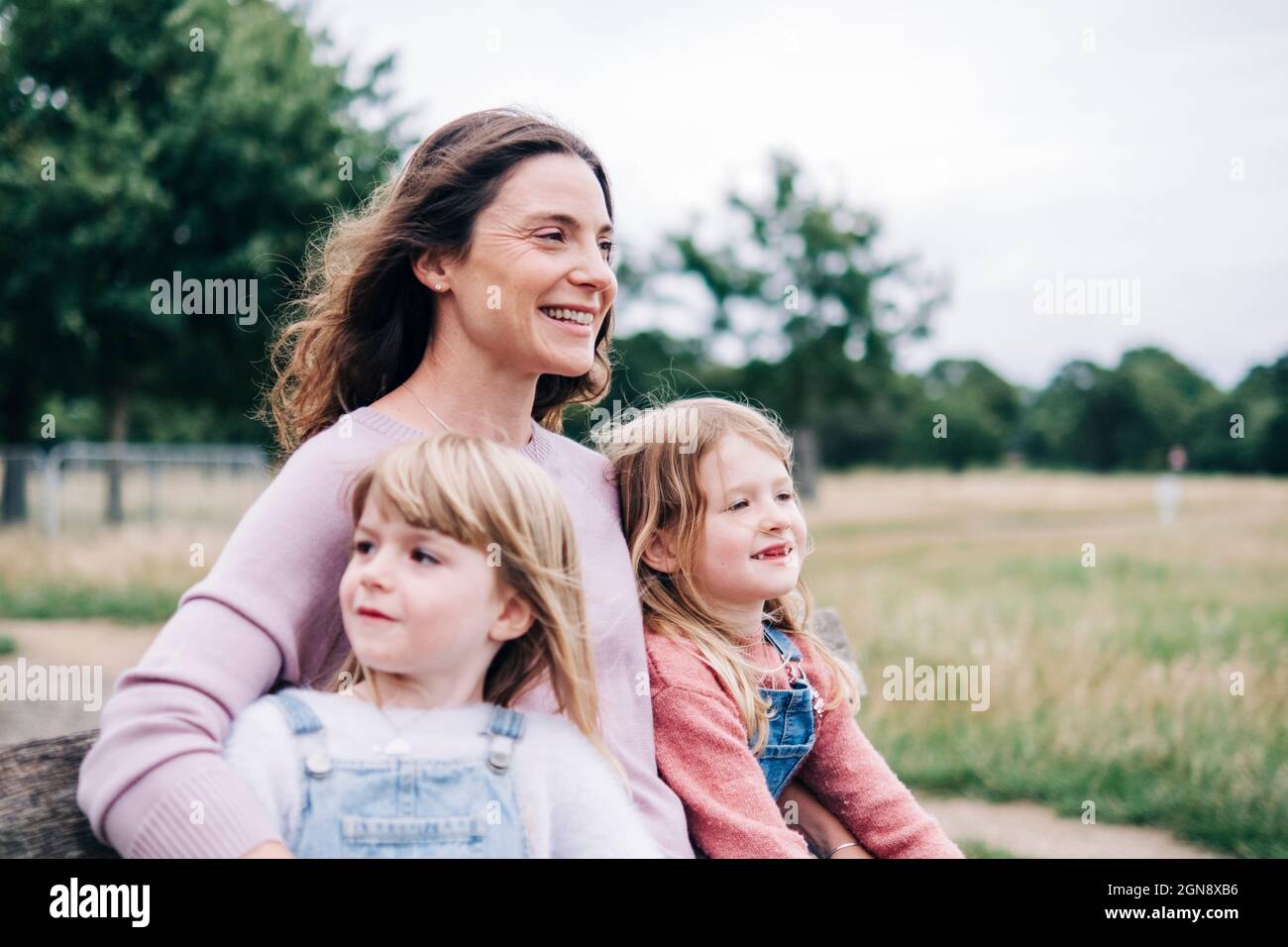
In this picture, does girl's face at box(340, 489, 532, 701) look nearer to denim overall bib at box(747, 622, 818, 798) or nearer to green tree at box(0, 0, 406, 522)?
denim overall bib at box(747, 622, 818, 798)

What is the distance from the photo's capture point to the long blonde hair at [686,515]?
7.40ft

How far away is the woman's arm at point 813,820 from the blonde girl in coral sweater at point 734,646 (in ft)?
0.06

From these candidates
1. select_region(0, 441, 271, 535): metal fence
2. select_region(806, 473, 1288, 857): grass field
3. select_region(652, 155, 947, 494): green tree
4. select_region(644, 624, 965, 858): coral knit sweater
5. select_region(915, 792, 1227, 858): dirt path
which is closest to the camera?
select_region(644, 624, 965, 858): coral knit sweater

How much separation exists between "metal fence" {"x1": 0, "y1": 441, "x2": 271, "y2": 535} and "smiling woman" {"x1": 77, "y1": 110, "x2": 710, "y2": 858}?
13.1m

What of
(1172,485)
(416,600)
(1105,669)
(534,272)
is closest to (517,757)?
(416,600)

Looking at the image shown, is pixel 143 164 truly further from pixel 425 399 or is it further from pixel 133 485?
pixel 425 399

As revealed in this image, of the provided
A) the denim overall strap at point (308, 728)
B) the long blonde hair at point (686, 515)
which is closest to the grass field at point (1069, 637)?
the long blonde hair at point (686, 515)

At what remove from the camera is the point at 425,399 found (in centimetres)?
214

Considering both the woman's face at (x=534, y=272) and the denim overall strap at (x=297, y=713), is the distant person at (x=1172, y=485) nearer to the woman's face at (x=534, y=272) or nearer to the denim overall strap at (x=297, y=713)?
the woman's face at (x=534, y=272)

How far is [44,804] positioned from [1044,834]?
4268 millimetres

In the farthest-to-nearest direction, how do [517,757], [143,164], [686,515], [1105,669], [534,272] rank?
[143,164], [1105,669], [686,515], [534,272], [517,757]

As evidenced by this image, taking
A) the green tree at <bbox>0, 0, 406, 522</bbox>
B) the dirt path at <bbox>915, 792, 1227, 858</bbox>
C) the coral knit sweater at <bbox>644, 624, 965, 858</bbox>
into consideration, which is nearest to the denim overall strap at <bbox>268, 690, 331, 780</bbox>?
the coral knit sweater at <bbox>644, 624, 965, 858</bbox>

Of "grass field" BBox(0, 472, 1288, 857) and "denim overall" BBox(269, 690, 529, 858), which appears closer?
"denim overall" BBox(269, 690, 529, 858)

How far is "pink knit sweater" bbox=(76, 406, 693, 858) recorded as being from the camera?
Answer: 1.54 metres
